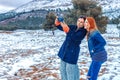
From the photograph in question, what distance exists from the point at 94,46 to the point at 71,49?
0.99m

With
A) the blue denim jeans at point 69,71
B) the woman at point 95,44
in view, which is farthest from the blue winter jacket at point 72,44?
the woman at point 95,44

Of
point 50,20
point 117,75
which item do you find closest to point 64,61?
point 117,75

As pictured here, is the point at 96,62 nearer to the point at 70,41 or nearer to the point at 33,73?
the point at 70,41

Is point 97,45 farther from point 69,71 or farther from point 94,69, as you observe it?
point 69,71

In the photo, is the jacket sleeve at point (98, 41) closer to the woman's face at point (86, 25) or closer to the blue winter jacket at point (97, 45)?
the blue winter jacket at point (97, 45)

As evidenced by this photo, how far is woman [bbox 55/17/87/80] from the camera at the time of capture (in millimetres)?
7293

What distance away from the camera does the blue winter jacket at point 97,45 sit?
7918 millimetres

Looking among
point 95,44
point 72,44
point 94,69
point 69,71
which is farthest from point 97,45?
point 69,71

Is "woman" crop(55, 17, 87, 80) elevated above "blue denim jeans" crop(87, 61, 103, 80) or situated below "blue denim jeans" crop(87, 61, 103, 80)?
above

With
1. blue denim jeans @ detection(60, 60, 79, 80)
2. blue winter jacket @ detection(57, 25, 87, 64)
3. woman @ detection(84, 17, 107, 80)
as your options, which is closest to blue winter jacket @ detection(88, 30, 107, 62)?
woman @ detection(84, 17, 107, 80)

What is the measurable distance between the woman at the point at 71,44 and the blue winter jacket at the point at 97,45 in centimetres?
56

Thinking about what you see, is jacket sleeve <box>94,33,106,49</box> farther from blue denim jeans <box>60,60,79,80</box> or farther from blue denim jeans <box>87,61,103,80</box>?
blue denim jeans <box>60,60,79,80</box>

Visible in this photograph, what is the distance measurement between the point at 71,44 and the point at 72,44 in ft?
0.08

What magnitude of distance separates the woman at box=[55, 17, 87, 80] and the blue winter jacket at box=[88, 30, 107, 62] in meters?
0.56
